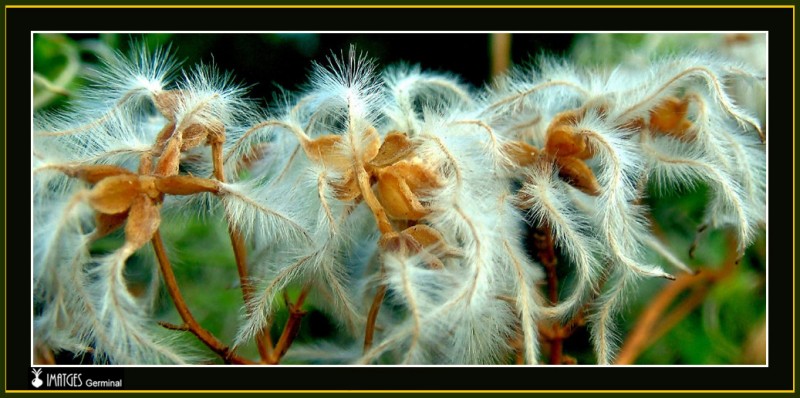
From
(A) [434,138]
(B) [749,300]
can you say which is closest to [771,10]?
(A) [434,138]

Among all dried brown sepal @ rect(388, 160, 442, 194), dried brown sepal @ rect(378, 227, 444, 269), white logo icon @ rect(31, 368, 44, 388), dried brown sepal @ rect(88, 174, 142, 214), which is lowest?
white logo icon @ rect(31, 368, 44, 388)

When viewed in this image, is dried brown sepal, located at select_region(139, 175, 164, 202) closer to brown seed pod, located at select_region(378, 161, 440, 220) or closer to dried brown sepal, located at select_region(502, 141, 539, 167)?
brown seed pod, located at select_region(378, 161, 440, 220)

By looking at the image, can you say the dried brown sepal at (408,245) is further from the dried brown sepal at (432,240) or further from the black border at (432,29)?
the black border at (432,29)

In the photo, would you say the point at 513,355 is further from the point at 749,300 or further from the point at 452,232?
the point at 749,300

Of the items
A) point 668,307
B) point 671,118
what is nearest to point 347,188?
point 671,118

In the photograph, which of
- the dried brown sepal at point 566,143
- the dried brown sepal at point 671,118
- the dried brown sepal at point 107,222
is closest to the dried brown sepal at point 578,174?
the dried brown sepal at point 566,143

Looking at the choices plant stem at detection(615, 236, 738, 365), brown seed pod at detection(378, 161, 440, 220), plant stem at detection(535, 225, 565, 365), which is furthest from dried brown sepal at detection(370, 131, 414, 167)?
plant stem at detection(615, 236, 738, 365)

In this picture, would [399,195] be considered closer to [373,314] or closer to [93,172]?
[373,314]
